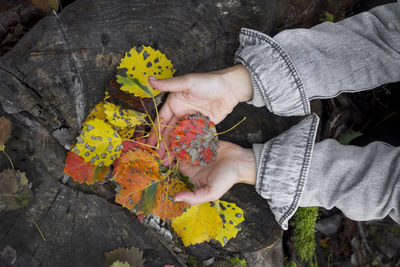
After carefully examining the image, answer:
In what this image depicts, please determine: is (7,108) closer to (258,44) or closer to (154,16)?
(154,16)

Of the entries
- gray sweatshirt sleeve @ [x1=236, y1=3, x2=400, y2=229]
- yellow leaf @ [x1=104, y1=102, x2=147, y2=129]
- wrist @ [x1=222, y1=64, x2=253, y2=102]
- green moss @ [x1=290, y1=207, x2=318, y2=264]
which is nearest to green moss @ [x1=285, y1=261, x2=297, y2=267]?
green moss @ [x1=290, y1=207, x2=318, y2=264]

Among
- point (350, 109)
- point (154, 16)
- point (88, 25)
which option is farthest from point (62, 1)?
point (350, 109)

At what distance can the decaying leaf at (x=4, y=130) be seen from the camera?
153cm

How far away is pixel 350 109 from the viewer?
8.63ft

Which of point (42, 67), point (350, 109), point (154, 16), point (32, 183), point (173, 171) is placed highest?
point (154, 16)

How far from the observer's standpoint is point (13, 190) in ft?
5.08

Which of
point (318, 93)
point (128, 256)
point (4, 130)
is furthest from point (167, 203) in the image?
point (318, 93)

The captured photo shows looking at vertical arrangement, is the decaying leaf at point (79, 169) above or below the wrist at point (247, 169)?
above

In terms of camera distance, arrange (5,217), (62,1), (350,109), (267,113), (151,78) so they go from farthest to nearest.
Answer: (350,109)
(62,1)
(267,113)
(5,217)
(151,78)

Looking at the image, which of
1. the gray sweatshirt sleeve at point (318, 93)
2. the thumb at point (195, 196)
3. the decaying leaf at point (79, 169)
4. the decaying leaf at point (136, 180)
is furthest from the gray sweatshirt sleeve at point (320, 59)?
the decaying leaf at point (79, 169)

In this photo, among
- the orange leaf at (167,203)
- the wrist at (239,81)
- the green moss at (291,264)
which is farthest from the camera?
the green moss at (291,264)

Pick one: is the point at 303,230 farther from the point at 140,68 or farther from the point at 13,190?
the point at 13,190

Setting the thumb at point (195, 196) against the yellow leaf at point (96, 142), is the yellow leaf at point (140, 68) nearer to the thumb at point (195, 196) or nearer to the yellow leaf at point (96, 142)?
the yellow leaf at point (96, 142)

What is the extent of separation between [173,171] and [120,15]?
0.89 meters
